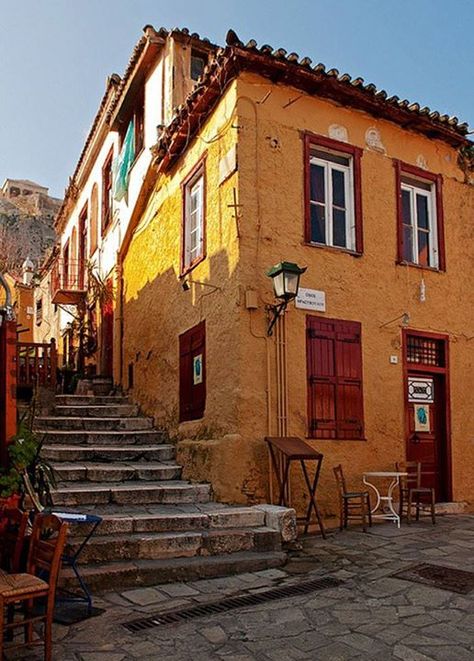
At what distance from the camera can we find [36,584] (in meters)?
3.97

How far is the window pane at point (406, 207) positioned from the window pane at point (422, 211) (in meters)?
0.19

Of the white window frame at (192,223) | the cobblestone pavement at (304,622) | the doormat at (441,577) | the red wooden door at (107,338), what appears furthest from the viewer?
the red wooden door at (107,338)

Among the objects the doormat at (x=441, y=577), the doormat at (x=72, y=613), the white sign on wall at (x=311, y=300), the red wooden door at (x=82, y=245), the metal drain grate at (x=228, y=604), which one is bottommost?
the metal drain grate at (x=228, y=604)

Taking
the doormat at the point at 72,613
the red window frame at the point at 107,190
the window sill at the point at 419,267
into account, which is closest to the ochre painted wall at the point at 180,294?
the red window frame at the point at 107,190

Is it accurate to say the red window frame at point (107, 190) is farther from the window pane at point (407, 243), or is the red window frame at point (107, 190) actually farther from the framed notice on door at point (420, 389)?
the framed notice on door at point (420, 389)

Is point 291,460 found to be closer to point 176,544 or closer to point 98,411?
point 176,544

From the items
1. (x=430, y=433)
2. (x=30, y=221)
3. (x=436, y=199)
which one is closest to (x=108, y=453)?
(x=430, y=433)

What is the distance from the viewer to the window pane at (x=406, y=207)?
1043cm

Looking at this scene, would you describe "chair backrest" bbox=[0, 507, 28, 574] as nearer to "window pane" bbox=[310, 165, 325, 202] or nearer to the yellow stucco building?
the yellow stucco building

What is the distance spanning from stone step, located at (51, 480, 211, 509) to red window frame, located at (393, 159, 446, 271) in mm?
4733

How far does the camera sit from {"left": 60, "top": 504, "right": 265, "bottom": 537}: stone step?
255 inches

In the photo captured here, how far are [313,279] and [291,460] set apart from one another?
2591 mm

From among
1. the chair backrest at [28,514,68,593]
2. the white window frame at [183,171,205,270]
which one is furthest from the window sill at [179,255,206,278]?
the chair backrest at [28,514,68,593]

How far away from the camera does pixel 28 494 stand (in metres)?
5.79
